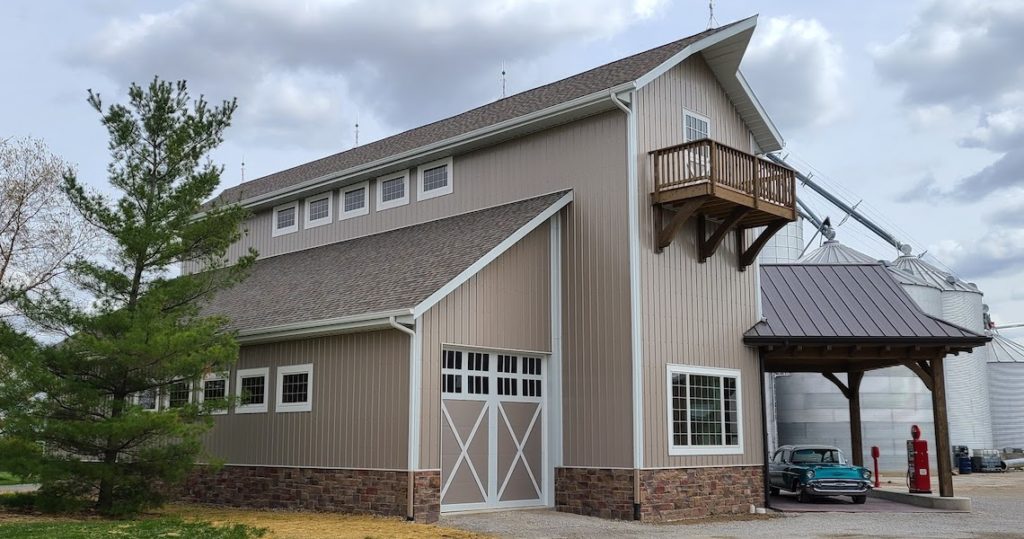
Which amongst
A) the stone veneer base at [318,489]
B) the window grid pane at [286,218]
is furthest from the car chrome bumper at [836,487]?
the window grid pane at [286,218]

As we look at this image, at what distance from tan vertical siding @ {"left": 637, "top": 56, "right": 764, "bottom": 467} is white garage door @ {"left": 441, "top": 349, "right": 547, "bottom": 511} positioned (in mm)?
2053

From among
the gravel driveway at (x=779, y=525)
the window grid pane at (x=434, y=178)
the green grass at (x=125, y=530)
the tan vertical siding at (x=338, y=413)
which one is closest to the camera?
the green grass at (x=125, y=530)

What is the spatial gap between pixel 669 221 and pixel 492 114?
17.0 ft

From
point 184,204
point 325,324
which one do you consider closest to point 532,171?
point 325,324

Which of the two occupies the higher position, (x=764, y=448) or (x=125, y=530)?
(x=764, y=448)

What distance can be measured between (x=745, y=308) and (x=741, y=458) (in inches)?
118

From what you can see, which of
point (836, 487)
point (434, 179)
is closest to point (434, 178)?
point (434, 179)

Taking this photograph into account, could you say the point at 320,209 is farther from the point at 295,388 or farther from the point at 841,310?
the point at 841,310

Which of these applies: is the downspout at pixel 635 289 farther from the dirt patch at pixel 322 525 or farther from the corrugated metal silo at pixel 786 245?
the corrugated metal silo at pixel 786 245

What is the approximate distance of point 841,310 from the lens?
19750mm

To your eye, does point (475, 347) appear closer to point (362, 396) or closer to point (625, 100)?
point (362, 396)

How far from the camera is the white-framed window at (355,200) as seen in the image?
21.5m

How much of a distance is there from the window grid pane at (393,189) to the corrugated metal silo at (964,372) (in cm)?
2410

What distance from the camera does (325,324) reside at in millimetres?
15664
